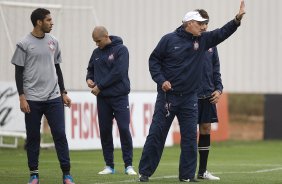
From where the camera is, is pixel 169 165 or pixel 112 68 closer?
pixel 112 68

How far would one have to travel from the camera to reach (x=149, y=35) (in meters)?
25.7

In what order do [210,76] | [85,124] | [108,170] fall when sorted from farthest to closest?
[85,124]
[108,170]
[210,76]

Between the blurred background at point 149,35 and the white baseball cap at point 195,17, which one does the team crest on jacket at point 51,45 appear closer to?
the white baseball cap at point 195,17

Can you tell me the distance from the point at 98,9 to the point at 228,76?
15.1ft

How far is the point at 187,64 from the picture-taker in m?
12.7

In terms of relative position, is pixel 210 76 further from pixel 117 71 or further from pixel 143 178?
pixel 143 178

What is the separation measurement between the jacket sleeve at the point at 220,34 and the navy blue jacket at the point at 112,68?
2293mm

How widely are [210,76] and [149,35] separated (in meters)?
11.9

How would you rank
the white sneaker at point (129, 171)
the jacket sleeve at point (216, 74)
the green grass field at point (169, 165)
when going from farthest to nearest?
the white sneaker at point (129, 171) < the jacket sleeve at point (216, 74) < the green grass field at point (169, 165)

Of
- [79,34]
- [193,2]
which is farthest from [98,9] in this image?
[193,2]

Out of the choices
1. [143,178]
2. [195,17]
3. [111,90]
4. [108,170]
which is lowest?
[108,170]

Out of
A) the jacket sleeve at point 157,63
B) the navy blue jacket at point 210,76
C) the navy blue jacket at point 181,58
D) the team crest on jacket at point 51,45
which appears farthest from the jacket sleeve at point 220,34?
the team crest on jacket at point 51,45

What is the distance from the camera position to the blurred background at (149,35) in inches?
883

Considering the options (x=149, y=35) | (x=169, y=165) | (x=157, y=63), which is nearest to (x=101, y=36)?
(x=157, y=63)
